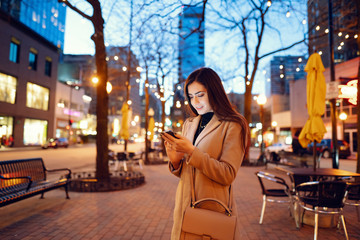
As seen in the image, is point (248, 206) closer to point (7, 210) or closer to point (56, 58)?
point (7, 210)

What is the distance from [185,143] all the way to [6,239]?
13.5ft

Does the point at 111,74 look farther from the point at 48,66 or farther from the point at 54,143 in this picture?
the point at 48,66

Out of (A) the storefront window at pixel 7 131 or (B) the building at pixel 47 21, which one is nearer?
(A) the storefront window at pixel 7 131

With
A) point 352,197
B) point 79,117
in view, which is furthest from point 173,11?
point 79,117

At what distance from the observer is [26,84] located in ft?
105

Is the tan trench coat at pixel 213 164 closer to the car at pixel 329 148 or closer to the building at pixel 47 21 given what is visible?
the car at pixel 329 148

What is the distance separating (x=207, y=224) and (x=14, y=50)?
119 feet

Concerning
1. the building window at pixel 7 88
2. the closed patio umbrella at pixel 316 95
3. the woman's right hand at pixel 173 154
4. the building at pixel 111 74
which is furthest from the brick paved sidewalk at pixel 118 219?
the building window at pixel 7 88

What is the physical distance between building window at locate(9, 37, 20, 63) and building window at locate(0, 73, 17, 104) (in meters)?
2.31

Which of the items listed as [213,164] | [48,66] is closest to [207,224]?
[213,164]

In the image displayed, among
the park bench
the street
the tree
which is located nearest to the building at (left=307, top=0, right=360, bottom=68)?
the street

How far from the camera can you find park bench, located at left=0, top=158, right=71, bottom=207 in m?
5.05

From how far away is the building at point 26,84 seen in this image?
94.3 ft

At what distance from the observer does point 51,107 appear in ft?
125
